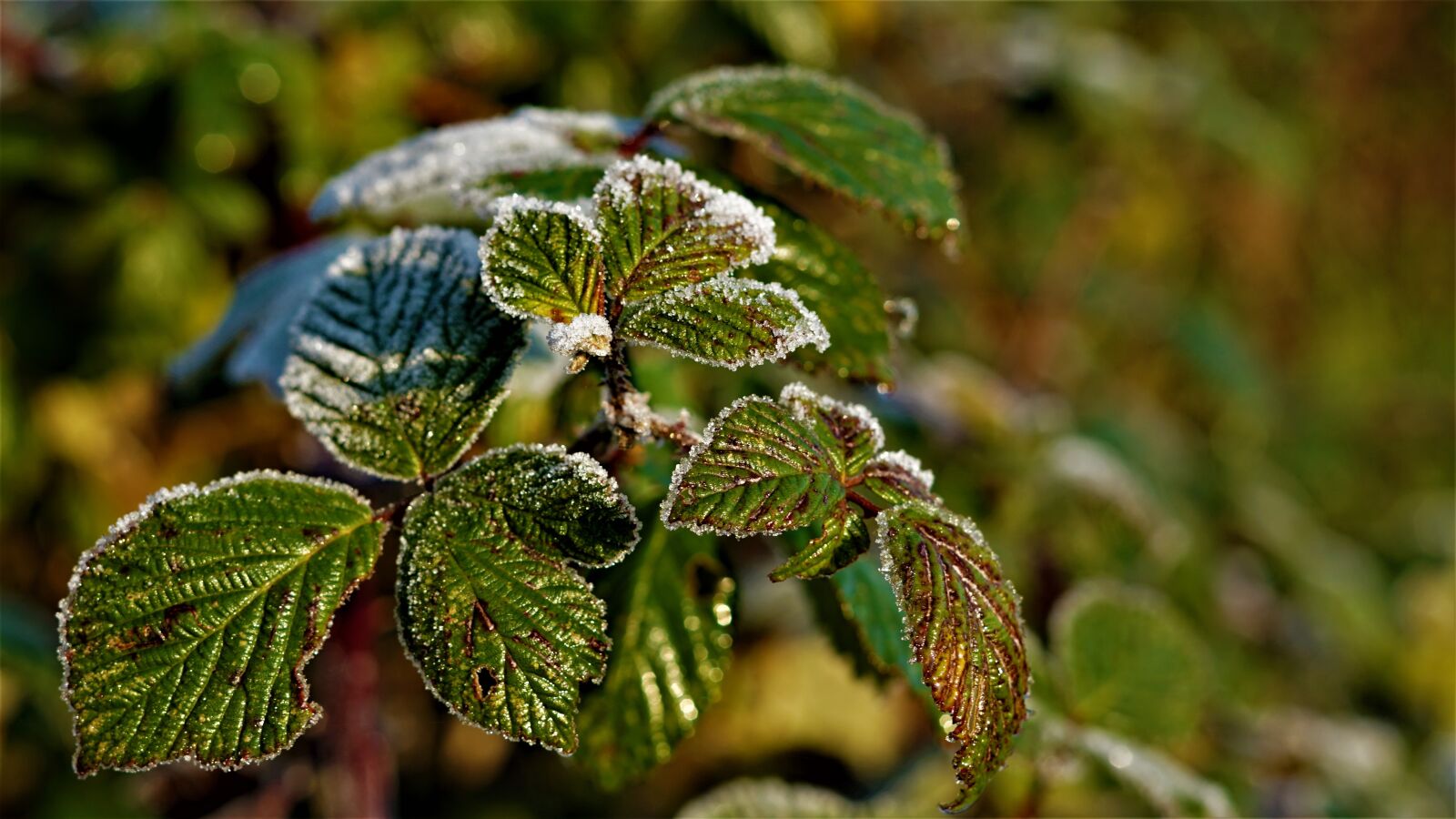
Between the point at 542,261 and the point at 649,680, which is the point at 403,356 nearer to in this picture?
the point at 542,261

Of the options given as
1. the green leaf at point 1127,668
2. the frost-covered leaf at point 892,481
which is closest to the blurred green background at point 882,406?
the green leaf at point 1127,668

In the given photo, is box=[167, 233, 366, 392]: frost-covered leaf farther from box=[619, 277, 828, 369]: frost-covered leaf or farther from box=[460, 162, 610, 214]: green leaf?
box=[619, 277, 828, 369]: frost-covered leaf

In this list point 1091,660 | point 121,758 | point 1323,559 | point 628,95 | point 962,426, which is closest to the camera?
point 121,758

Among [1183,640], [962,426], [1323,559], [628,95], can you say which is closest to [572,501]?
[1183,640]

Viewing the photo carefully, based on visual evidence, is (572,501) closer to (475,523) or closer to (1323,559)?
(475,523)

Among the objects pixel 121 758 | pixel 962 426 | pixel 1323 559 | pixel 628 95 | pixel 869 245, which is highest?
pixel 121 758

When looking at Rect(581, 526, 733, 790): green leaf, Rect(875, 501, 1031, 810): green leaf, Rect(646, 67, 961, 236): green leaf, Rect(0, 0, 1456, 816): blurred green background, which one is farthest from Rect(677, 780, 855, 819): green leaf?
Rect(646, 67, 961, 236): green leaf
